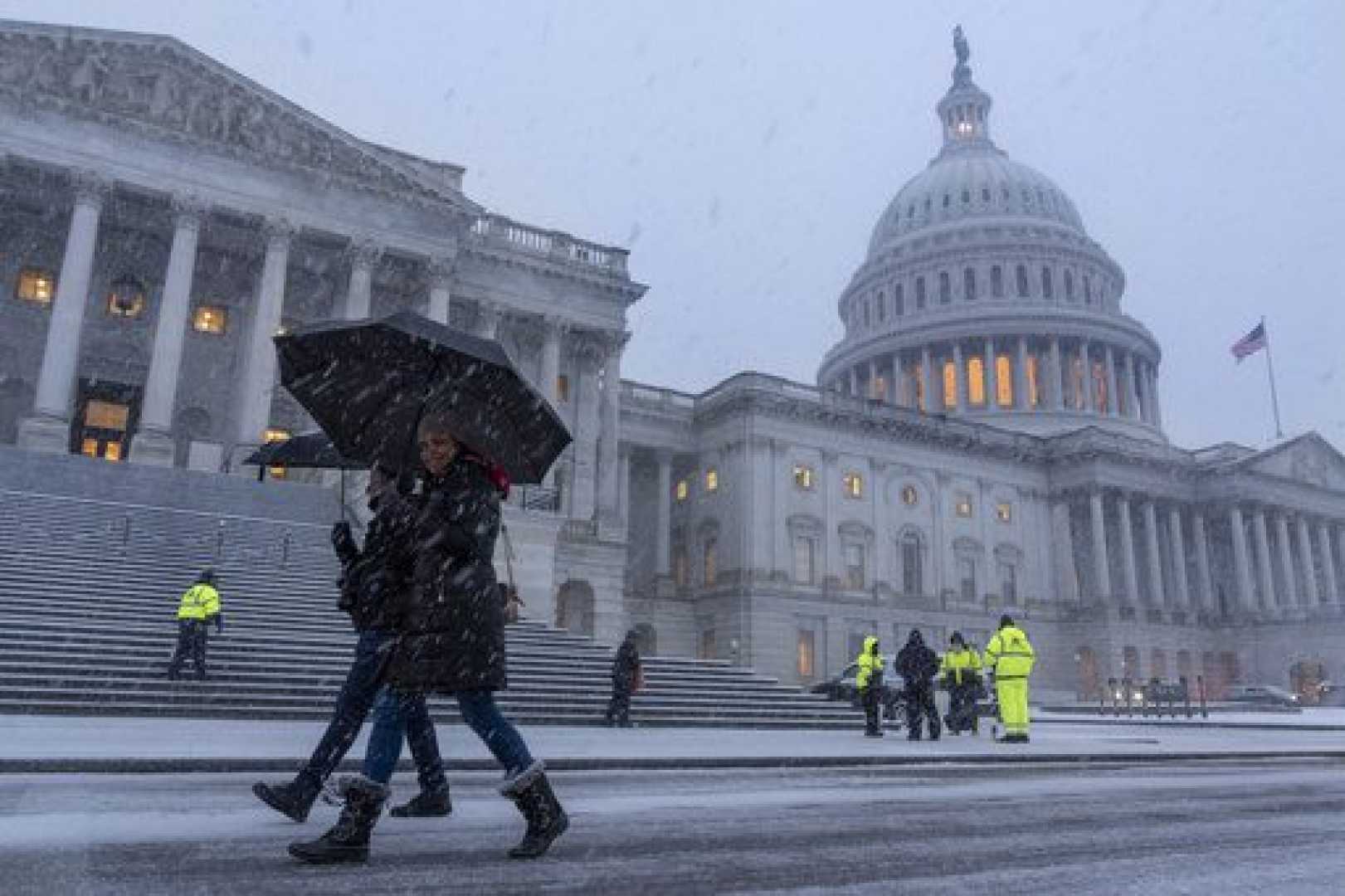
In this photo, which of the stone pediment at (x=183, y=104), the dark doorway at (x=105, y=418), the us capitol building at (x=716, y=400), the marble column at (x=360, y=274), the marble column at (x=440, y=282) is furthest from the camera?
the marble column at (x=440, y=282)

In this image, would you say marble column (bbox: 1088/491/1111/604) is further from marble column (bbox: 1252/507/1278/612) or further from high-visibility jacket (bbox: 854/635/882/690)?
high-visibility jacket (bbox: 854/635/882/690)

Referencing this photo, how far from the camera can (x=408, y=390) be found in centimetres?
579

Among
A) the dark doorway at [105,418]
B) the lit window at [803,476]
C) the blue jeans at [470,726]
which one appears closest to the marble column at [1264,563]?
the lit window at [803,476]

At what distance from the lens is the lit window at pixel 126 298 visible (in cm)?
3697

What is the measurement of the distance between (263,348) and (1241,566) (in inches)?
2510

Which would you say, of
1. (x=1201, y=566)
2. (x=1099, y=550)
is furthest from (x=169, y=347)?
(x=1201, y=566)

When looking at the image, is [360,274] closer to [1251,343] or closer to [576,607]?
[576,607]

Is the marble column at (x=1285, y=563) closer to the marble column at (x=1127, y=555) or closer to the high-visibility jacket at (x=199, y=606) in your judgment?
the marble column at (x=1127, y=555)

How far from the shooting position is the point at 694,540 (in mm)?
56625

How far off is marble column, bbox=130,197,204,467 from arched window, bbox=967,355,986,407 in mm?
62900

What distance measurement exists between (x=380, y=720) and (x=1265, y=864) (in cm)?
406

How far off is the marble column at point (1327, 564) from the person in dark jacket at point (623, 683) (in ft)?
239

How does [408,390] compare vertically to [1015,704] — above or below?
above

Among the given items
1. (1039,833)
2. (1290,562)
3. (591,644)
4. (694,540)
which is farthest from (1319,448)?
(1039,833)
